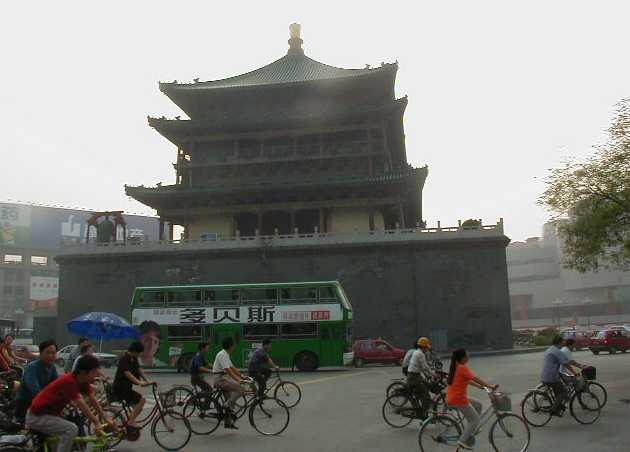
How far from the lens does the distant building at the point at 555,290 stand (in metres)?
93.1

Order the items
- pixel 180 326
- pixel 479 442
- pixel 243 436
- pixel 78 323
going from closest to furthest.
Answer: pixel 479 442 → pixel 243 436 → pixel 78 323 → pixel 180 326

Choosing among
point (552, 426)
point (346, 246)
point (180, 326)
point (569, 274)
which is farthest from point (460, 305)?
point (569, 274)

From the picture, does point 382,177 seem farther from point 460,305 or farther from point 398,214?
point 460,305

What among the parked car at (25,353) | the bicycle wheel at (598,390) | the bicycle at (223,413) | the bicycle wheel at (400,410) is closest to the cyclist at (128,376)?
the bicycle at (223,413)

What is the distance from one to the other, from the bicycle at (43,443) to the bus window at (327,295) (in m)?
16.6

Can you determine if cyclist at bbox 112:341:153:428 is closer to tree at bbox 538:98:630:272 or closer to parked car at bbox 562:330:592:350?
tree at bbox 538:98:630:272

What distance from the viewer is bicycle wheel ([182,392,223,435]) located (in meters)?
9.93

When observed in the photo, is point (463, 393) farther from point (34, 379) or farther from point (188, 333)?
point (188, 333)

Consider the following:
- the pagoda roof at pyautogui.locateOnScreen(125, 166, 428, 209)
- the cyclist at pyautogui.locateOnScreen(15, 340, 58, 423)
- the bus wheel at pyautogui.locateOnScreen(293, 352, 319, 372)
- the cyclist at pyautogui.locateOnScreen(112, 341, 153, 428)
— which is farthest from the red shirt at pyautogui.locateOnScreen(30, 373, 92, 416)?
the pagoda roof at pyautogui.locateOnScreen(125, 166, 428, 209)

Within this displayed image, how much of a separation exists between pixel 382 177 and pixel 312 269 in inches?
271

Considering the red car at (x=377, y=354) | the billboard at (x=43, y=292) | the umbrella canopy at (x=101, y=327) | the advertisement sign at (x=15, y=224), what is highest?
the advertisement sign at (x=15, y=224)

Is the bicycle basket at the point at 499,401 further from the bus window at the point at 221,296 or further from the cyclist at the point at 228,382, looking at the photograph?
the bus window at the point at 221,296

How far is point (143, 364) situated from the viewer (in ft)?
83.3

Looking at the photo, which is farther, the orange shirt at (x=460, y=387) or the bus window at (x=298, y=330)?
the bus window at (x=298, y=330)
